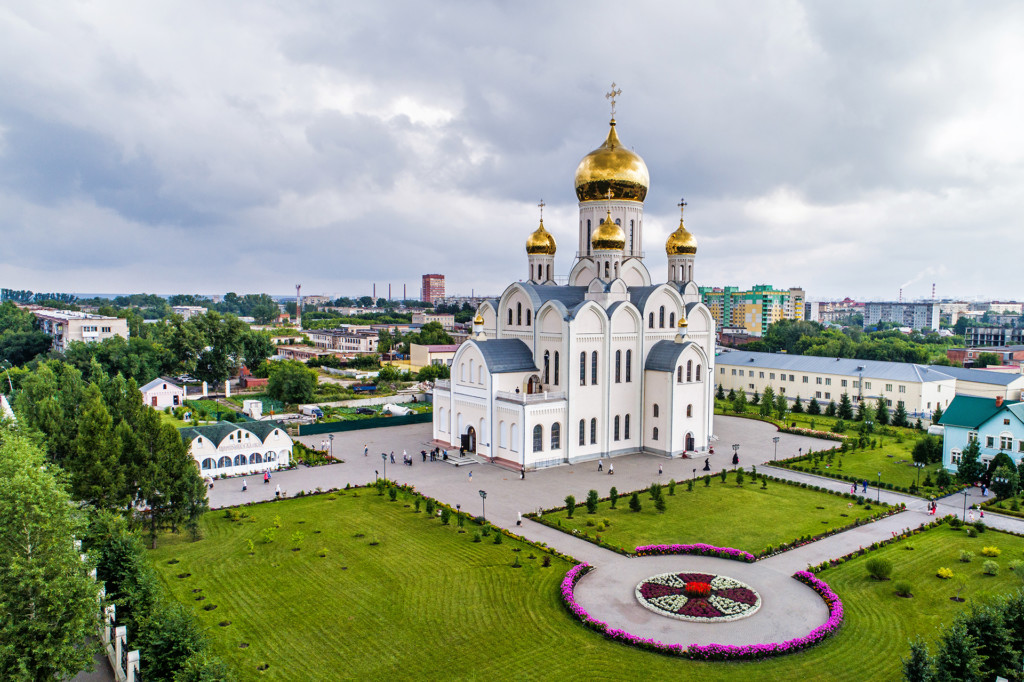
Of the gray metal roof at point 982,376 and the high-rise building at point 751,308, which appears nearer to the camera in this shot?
the gray metal roof at point 982,376

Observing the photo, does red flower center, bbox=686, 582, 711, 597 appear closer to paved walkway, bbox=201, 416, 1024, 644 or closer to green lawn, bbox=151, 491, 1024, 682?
paved walkway, bbox=201, 416, 1024, 644

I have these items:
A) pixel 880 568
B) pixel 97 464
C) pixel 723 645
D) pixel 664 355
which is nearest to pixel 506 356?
pixel 664 355

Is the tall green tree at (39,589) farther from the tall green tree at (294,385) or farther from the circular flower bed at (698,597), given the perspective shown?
the tall green tree at (294,385)

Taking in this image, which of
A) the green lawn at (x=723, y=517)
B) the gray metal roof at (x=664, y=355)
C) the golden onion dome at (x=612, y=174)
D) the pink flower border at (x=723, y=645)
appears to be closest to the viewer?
the pink flower border at (x=723, y=645)

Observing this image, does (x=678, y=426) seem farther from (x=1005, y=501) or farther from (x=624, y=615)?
(x=624, y=615)

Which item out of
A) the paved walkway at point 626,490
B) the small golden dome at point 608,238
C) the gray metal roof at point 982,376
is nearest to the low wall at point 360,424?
the paved walkway at point 626,490

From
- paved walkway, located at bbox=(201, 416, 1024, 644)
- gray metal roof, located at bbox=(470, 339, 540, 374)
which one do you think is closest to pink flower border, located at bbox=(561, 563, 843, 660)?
paved walkway, located at bbox=(201, 416, 1024, 644)

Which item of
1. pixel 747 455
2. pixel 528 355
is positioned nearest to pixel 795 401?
pixel 747 455
